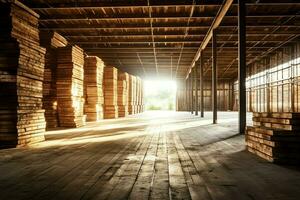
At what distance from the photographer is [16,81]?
7.43m

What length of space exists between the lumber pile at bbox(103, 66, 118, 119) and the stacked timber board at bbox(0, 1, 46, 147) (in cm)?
1275

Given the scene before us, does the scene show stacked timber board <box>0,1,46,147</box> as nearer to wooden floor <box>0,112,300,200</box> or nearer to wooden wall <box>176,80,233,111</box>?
wooden floor <box>0,112,300,200</box>

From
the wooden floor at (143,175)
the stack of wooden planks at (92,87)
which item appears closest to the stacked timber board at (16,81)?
the wooden floor at (143,175)

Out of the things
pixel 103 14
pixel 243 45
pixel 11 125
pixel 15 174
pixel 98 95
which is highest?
pixel 103 14

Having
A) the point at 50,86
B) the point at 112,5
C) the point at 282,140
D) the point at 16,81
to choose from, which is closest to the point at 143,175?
the point at 282,140

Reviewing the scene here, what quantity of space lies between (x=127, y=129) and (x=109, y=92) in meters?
9.65

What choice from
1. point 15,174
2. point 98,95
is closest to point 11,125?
point 15,174


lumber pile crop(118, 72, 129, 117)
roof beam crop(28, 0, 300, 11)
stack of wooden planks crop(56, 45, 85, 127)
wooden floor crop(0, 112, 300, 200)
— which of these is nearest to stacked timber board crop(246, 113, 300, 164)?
wooden floor crop(0, 112, 300, 200)

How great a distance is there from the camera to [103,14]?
1388 centimetres

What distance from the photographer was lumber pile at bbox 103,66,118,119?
21.0m

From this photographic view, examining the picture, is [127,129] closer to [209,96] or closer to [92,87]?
[92,87]

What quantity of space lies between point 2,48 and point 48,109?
19.4ft

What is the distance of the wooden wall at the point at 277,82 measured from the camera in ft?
68.2

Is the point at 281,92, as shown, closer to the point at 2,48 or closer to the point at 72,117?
the point at 72,117
